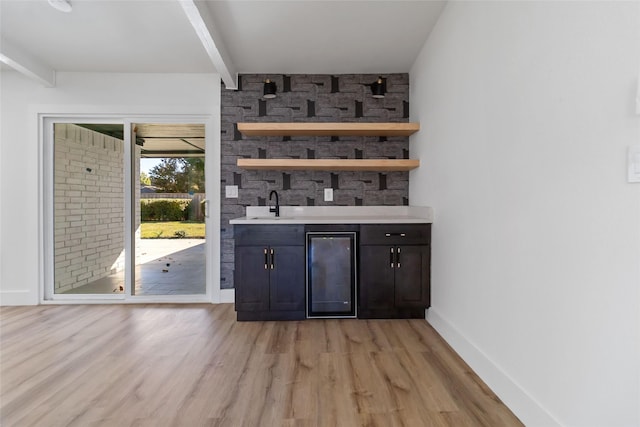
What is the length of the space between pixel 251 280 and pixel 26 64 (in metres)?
2.95

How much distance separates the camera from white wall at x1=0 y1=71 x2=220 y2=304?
135 inches

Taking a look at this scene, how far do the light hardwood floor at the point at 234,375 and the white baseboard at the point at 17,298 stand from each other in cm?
56

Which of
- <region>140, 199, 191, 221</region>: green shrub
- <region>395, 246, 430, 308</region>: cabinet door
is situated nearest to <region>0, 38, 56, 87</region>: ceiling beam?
<region>140, 199, 191, 221</region>: green shrub

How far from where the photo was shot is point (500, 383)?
5.63 feet

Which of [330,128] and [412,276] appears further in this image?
[330,128]

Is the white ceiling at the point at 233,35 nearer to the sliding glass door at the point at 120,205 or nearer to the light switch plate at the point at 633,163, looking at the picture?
the sliding glass door at the point at 120,205

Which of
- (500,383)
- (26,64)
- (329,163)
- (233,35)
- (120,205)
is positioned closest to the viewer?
(500,383)

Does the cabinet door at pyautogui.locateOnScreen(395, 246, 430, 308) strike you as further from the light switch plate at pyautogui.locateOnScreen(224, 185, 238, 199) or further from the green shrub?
the green shrub

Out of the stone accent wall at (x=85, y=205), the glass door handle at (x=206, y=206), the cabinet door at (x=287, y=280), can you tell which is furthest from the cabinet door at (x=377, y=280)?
the stone accent wall at (x=85, y=205)

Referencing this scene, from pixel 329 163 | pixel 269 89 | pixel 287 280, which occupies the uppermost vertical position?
pixel 269 89

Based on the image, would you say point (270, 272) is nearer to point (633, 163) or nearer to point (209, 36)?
point (209, 36)

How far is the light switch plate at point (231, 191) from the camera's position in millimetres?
3475

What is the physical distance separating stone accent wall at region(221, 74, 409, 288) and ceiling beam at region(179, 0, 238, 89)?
1.00 feet

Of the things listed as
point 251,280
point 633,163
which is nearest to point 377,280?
point 251,280
